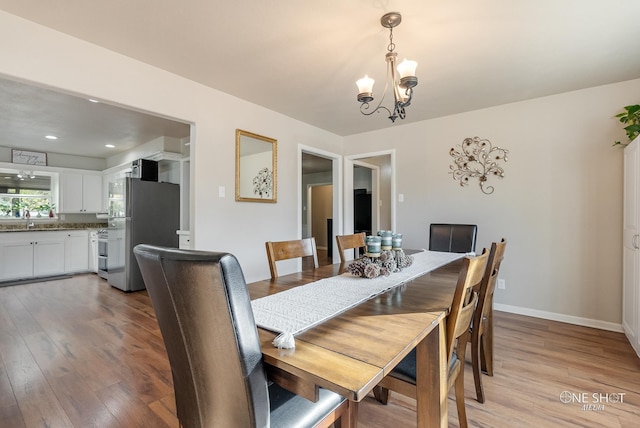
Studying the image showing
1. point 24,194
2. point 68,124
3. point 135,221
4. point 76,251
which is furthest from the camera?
point 24,194

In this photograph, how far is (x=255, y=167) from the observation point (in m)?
3.27

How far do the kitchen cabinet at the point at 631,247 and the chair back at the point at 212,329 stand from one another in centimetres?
290

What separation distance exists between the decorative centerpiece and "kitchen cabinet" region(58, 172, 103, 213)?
6.26 metres

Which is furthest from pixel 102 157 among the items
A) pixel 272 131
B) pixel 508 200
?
pixel 508 200

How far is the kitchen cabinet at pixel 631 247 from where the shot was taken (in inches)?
86.7

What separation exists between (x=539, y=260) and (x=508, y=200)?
26.7 inches

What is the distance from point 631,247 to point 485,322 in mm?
1593

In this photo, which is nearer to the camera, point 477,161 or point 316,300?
point 316,300

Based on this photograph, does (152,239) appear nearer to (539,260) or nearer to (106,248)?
(106,248)

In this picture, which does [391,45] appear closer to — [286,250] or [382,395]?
[286,250]

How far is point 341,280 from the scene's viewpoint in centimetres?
151

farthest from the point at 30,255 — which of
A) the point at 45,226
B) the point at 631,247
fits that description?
the point at 631,247

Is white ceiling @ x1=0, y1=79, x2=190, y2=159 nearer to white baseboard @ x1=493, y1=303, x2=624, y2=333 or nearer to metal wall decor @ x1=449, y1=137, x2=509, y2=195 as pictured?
metal wall decor @ x1=449, y1=137, x2=509, y2=195

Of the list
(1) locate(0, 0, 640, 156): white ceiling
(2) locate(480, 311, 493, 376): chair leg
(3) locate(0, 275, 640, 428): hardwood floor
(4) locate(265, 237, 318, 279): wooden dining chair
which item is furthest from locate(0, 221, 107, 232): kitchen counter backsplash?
(2) locate(480, 311, 493, 376): chair leg
